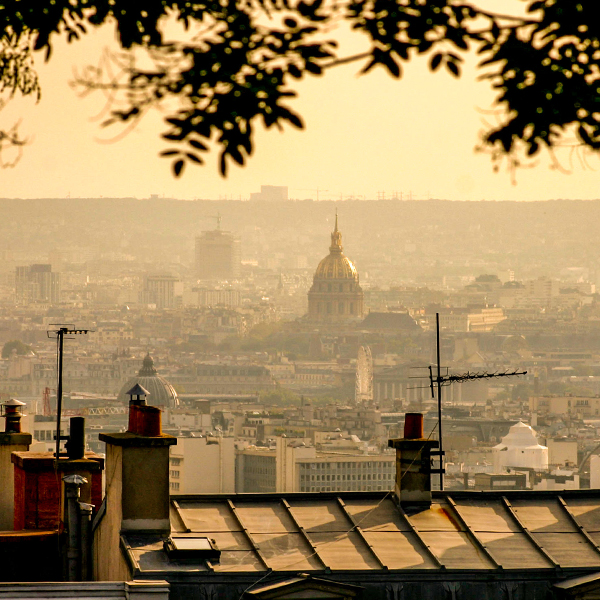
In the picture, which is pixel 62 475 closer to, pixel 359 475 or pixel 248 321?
pixel 359 475

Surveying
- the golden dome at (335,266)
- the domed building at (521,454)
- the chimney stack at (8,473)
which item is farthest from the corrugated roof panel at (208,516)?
the golden dome at (335,266)

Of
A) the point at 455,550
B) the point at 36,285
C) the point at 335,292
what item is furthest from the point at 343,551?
the point at 36,285

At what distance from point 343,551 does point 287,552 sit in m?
0.21

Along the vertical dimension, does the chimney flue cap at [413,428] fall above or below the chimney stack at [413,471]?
above

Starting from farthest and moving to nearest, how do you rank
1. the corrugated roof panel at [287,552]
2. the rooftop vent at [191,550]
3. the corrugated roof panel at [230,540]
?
the corrugated roof panel at [230,540], the corrugated roof panel at [287,552], the rooftop vent at [191,550]

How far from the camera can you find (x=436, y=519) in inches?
288

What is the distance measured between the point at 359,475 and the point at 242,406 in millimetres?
40504

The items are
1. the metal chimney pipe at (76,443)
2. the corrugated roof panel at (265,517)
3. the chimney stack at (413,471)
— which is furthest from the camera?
the metal chimney pipe at (76,443)

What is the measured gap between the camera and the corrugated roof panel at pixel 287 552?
21.5ft

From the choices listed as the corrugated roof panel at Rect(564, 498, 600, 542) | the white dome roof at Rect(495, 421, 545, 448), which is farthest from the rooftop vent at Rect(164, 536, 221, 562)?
the white dome roof at Rect(495, 421, 545, 448)

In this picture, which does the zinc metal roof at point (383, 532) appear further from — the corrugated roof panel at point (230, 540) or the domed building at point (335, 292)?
the domed building at point (335, 292)

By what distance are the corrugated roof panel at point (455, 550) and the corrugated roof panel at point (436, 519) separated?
0.18 feet

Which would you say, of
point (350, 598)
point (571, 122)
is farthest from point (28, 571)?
point (571, 122)

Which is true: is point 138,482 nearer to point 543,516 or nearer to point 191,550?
point 191,550
